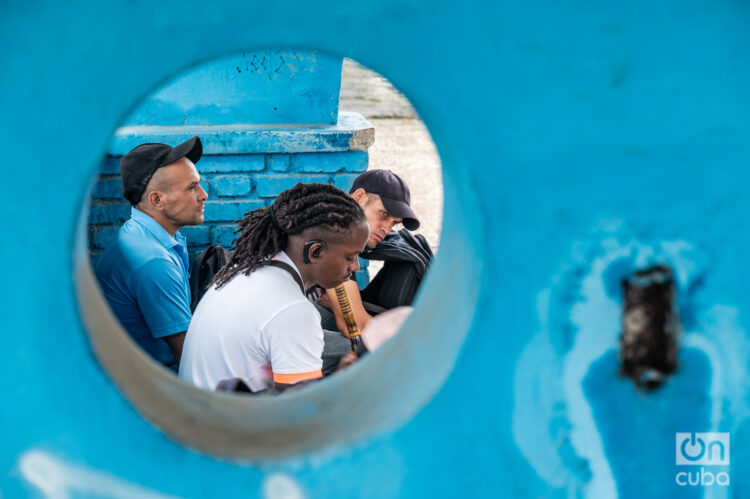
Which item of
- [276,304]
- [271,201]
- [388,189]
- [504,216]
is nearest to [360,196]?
[388,189]

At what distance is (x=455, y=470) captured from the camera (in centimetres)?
118

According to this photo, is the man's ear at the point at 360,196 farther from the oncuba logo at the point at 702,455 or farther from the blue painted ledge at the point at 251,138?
the oncuba logo at the point at 702,455

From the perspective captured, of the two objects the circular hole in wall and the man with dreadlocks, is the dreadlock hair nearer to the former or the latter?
the man with dreadlocks

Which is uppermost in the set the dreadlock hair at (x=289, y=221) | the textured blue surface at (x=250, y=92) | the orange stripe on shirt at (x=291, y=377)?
the textured blue surface at (x=250, y=92)

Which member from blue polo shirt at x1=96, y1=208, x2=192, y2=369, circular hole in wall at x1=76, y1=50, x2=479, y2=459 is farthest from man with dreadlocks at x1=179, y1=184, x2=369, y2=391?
circular hole in wall at x1=76, y1=50, x2=479, y2=459

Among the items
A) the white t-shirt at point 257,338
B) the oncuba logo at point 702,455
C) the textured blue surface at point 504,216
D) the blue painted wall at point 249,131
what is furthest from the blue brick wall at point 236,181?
the oncuba logo at point 702,455

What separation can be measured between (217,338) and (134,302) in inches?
28.3

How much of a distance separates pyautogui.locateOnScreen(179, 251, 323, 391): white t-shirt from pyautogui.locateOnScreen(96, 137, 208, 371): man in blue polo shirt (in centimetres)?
53

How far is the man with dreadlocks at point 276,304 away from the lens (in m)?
2.06

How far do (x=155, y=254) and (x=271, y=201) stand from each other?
991 millimetres

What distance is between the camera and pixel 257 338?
6.79 ft

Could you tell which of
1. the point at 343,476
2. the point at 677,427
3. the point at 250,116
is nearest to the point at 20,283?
the point at 343,476

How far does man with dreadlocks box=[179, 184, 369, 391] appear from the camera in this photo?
6.77 ft

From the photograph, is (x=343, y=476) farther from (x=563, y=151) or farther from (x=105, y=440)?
(x=563, y=151)
